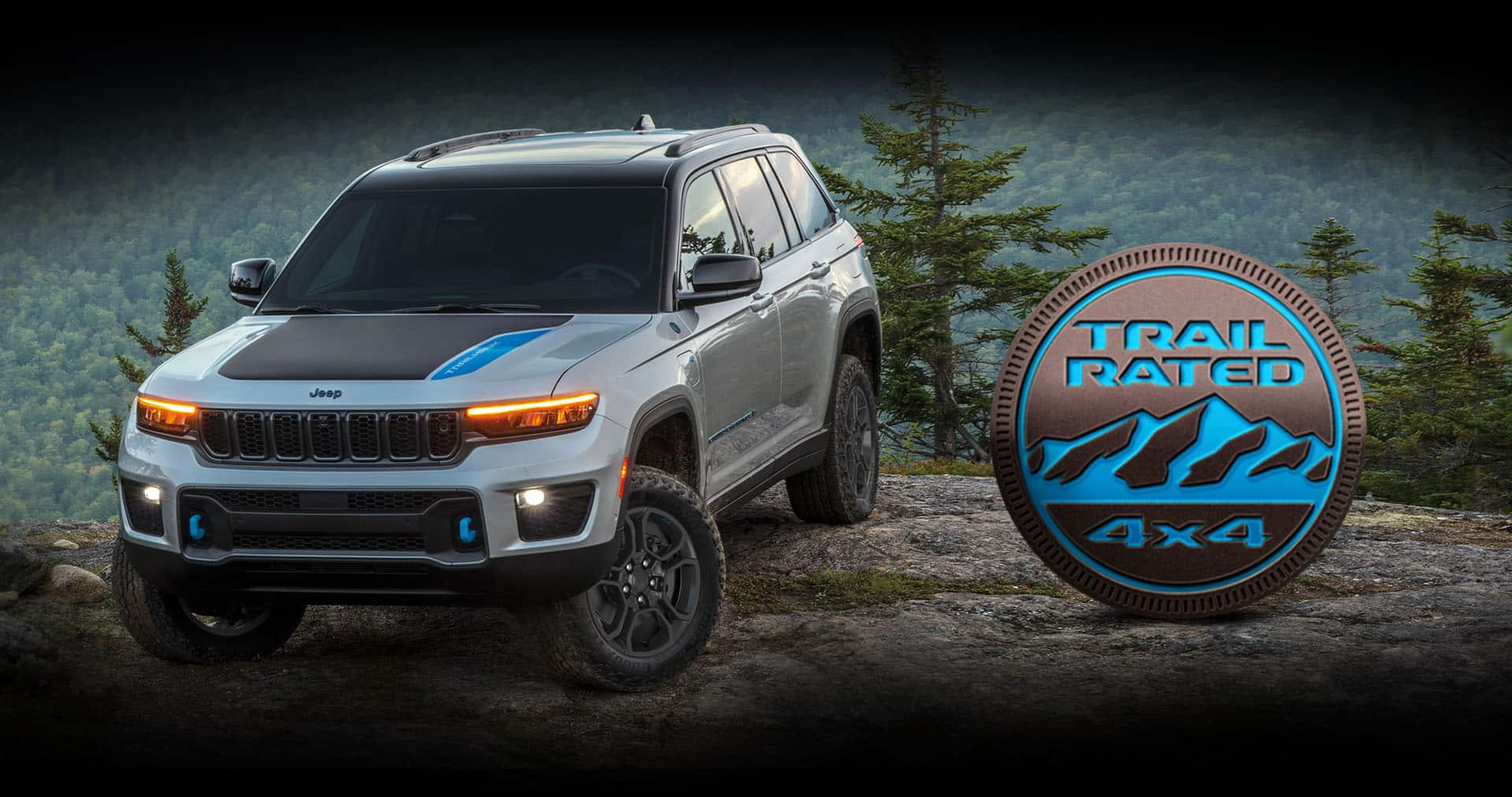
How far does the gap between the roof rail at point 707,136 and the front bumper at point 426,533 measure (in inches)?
78.3

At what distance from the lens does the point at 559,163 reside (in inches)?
274

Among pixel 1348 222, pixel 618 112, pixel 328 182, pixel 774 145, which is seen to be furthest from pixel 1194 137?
pixel 774 145

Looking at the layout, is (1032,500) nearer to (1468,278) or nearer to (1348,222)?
(1468,278)

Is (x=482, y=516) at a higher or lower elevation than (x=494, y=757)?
higher

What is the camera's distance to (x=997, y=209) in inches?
1284

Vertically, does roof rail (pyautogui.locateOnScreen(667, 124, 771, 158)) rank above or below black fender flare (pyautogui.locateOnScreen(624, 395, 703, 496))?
above

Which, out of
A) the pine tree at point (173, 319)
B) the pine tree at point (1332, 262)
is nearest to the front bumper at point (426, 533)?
the pine tree at point (173, 319)

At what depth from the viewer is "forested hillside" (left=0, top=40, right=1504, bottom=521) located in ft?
203

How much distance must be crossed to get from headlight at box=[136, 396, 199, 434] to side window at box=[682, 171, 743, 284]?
2.00 metres

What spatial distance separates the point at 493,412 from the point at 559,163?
200cm

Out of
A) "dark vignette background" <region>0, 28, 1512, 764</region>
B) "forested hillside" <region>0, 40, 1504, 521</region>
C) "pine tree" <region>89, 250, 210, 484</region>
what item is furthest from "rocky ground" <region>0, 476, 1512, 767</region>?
"forested hillside" <region>0, 40, 1504, 521</region>

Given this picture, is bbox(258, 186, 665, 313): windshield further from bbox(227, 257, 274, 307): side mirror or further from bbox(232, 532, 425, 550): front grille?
bbox(232, 532, 425, 550): front grille

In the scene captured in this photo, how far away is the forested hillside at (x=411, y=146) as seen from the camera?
203 ft

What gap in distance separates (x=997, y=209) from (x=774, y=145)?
24.8 m
